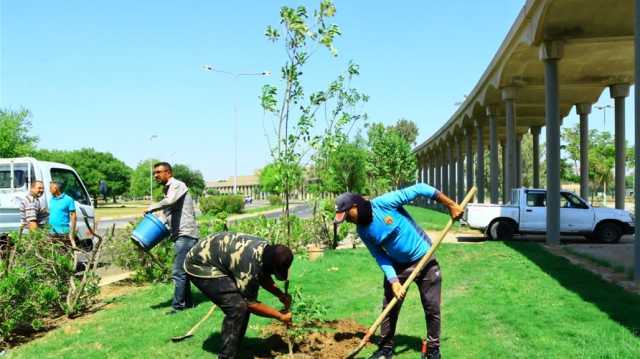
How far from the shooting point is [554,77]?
619 inches

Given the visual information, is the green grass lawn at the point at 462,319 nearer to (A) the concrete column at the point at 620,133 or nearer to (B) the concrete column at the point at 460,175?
(A) the concrete column at the point at 620,133

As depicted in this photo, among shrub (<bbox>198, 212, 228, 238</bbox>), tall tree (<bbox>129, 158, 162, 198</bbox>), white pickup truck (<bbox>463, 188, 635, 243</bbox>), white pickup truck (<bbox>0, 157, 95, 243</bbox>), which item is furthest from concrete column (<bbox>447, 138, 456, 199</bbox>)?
tall tree (<bbox>129, 158, 162, 198</bbox>)

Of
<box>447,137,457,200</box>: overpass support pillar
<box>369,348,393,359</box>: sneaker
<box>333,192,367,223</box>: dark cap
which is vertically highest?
<box>447,137,457,200</box>: overpass support pillar

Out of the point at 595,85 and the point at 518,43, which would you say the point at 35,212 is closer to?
the point at 518,43

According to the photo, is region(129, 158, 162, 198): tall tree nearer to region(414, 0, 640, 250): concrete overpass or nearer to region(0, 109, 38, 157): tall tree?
region(0, 109, 38, 157): tall tree

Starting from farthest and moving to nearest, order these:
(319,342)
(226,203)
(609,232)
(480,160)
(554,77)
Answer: (226,203), (480,160), (609,232), (554,77), (319,342)

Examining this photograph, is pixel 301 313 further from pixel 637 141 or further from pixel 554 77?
pixel 554 77

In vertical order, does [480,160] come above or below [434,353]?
above

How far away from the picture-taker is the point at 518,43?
710 inches

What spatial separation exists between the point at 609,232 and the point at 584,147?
35.3 feet

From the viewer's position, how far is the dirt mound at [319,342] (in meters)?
5.82

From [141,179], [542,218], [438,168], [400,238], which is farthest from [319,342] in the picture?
A: [141,179]

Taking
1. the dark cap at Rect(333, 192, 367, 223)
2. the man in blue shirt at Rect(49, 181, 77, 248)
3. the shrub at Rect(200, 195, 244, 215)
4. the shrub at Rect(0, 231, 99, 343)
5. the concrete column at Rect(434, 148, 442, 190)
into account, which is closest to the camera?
the dark cap at Rect(333, 192, 367, 223)

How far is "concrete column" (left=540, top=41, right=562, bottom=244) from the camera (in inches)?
618
